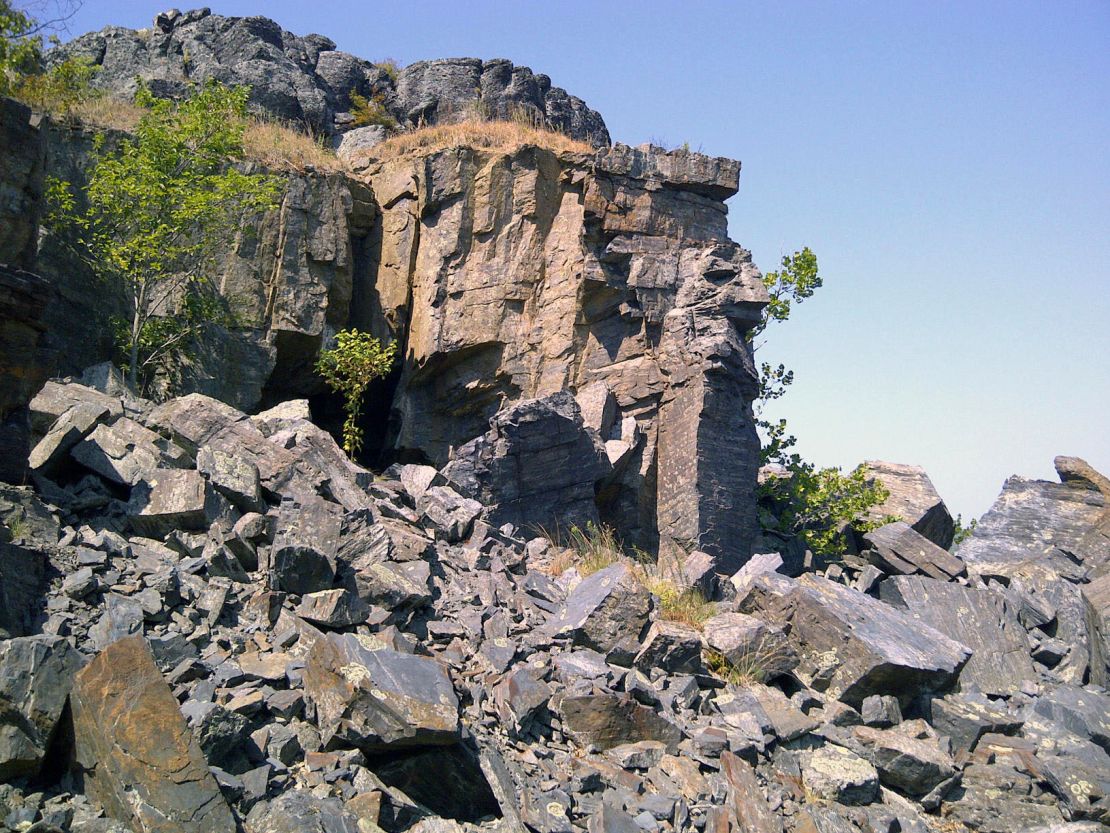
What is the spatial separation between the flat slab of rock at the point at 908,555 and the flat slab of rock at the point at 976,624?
657 millimetres

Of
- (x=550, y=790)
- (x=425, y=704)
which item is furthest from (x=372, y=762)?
(x=550, y=790)

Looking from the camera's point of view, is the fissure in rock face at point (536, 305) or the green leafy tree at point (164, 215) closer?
the green leafy tree at point (164, 215)

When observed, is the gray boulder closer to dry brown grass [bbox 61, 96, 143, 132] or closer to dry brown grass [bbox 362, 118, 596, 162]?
dry brown grass [bbox 362, 118, 596, 162]

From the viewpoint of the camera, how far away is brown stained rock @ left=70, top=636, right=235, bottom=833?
4.38 m

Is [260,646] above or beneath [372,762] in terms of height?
above

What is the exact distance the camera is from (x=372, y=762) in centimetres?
542

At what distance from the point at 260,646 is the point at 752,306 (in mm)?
9594

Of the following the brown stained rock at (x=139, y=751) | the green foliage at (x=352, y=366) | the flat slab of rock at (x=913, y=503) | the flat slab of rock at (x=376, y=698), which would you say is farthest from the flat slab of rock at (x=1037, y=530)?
the brown stained rock at (x=139, y=751)

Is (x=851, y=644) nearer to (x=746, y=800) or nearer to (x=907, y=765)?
(x=907, y=765)

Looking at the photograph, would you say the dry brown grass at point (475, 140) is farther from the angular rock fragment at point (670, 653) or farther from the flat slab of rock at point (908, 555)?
the angular rock fragment at point (670, 653)

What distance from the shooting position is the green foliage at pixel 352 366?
1304cm

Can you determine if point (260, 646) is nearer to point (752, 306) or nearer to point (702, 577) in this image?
point (702, 577)

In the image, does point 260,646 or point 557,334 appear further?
point 557,334

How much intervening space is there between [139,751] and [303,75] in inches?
691
